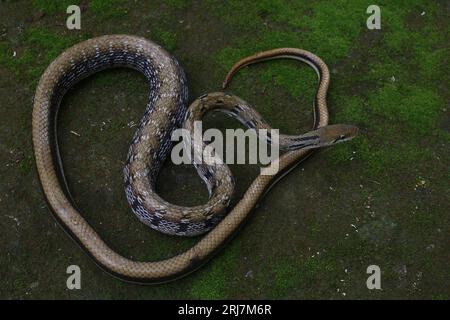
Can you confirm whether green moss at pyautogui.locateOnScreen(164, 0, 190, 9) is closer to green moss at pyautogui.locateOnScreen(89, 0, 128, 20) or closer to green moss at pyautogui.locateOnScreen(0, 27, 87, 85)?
green moss at pyautogui.locateOnScreen(89, 0, 128, 20)

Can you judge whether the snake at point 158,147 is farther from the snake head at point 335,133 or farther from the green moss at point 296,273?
the green moss at point 296,273

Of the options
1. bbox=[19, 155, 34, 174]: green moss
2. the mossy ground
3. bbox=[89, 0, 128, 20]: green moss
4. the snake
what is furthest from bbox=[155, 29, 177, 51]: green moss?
bbox=[19, 155, 34, 174]: green moss

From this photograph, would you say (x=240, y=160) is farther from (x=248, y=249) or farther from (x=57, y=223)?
(x=57, y=223)

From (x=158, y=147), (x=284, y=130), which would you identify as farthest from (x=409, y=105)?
(x=158, y=147)

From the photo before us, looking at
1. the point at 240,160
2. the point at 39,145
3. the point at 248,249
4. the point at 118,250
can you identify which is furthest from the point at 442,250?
the point at 39,145

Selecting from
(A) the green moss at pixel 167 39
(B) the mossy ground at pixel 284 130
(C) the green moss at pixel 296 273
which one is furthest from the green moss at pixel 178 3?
(C) the green moss at pixel 296 273

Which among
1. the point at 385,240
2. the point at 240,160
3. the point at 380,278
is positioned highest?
the point at 240,160
